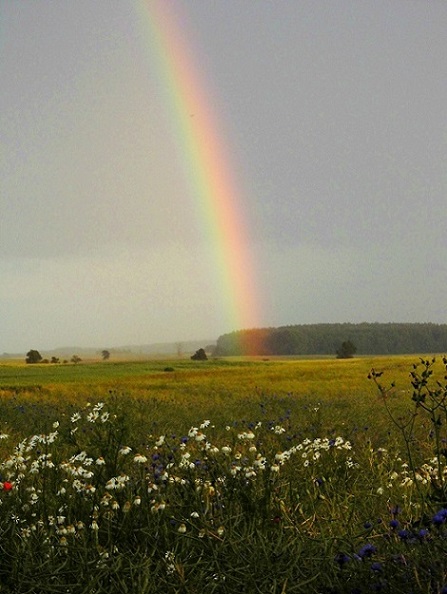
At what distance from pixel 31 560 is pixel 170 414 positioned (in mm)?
11848

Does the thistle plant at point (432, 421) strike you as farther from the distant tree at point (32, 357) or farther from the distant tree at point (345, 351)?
the distant tree at point (345, 351)

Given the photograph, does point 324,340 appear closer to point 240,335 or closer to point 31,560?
point 240,335

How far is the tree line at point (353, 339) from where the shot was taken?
149 meters

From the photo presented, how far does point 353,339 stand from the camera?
152m

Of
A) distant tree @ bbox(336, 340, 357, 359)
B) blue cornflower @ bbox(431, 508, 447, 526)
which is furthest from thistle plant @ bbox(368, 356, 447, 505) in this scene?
distant tree @ bbox(336, 340, 357, 359)

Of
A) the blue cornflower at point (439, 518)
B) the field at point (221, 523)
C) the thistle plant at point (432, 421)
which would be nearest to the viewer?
the blue cornflower at point (439, 518)

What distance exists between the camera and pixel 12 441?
38.9 feet

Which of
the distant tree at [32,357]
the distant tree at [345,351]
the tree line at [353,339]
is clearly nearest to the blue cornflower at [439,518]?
the distant tree at [32,357]

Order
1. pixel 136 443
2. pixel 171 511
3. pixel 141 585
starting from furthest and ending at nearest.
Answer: pixel 136 443 < pixel 171 511 < pixel 141 585

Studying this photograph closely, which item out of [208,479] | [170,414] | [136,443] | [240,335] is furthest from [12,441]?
[240,335]

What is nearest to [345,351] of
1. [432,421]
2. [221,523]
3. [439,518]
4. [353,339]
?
[353,339]

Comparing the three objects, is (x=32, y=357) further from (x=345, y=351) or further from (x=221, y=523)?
(x=221, y=523)

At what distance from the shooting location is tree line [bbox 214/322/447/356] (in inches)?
5856

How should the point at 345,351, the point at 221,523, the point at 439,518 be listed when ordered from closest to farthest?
the point at 439,518, the point at 221,523, the point at 345,351
